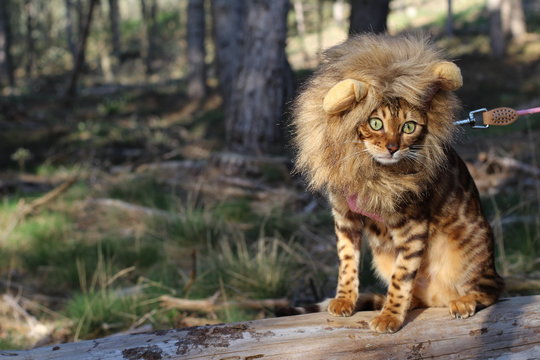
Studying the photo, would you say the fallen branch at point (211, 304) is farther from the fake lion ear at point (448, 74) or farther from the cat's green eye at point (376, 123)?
the fake lion ear at point (448, 74)

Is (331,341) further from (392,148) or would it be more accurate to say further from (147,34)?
(147,34)

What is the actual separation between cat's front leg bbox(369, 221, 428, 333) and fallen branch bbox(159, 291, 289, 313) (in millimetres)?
1307

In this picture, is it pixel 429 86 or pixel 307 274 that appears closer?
pixel 429 86

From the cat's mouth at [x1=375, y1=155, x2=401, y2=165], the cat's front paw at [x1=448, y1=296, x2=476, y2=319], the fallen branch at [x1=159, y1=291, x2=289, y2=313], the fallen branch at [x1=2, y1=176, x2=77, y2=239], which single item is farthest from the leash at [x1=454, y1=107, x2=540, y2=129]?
the fallen branch at [x1=2, y1=176, x2=77, y2=239]

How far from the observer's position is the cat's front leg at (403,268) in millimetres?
2658

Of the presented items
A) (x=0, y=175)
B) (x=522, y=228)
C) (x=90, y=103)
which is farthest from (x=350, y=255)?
(x=90, y=103)

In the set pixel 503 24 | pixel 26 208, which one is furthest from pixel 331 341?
pixel 503 24

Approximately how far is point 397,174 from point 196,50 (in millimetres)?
12521

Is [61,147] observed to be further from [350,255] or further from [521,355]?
[521,355]

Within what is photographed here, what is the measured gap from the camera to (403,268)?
2691 mm

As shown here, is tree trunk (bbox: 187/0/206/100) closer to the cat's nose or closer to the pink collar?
the pink collar

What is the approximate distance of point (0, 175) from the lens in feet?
26.4

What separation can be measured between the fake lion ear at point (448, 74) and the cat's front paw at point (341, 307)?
1170 millimetres

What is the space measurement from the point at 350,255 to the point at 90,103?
42.2 feet
